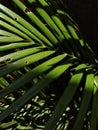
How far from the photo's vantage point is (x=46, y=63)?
1.07 m

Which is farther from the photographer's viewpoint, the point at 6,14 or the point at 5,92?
the point at 6,14

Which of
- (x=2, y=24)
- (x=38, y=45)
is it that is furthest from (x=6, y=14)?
(x=38, y=45)

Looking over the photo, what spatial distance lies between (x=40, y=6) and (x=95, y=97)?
0.50 m

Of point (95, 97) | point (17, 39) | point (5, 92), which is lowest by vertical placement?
point (95, 97)

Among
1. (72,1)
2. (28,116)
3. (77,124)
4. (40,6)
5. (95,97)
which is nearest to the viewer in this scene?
(77,124)

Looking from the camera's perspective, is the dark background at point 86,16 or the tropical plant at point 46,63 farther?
the dark background at point 86,16

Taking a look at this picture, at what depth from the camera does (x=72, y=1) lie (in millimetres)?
2033

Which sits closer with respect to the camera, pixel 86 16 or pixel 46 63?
pixel 46 63

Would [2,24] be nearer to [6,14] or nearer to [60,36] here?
[6,14]

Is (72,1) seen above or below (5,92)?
above

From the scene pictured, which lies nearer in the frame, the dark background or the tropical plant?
the tropical plant

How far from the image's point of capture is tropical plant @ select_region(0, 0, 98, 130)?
93 cm

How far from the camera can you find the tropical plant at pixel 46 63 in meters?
0.93

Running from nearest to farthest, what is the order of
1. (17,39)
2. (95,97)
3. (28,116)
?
1. (95,97)
2. (17,39)
3. (28,116)
